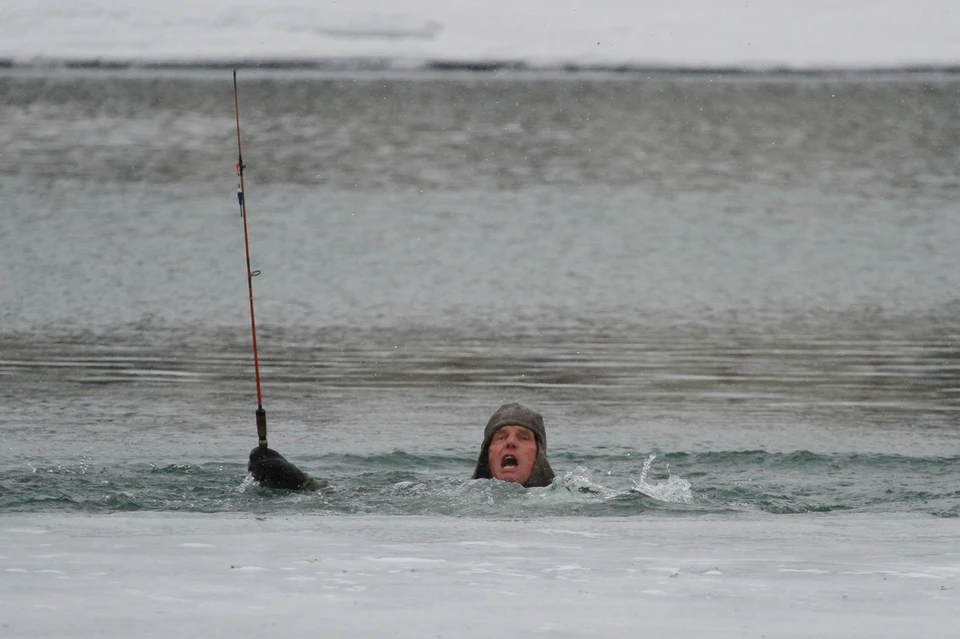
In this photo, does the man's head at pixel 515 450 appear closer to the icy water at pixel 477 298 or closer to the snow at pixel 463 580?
the icy water at pixel 477 298

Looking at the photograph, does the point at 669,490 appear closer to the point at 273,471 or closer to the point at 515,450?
the point at 515,450

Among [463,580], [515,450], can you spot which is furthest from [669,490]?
[463,580]

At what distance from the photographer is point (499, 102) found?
98.2ft

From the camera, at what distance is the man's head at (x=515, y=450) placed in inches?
326

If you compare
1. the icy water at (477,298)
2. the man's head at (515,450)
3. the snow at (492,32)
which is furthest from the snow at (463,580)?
the snow at (492,32)

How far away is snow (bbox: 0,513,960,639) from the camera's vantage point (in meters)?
4.47

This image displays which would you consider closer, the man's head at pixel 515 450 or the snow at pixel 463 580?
the snow at pixel 463 580

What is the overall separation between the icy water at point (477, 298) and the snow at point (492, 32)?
10.1 feet

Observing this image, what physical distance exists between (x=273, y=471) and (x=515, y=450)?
125 cm

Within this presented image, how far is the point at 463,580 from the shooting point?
511cm

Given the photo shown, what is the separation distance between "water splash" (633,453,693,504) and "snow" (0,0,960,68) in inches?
995

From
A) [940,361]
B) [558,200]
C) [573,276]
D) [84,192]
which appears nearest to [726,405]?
[940,361]

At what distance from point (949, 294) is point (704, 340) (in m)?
3.57

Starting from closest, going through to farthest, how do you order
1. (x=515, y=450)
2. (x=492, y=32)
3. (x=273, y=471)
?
(x=273, y=471) < (x=515, y=450) < (x=492, y=32)
